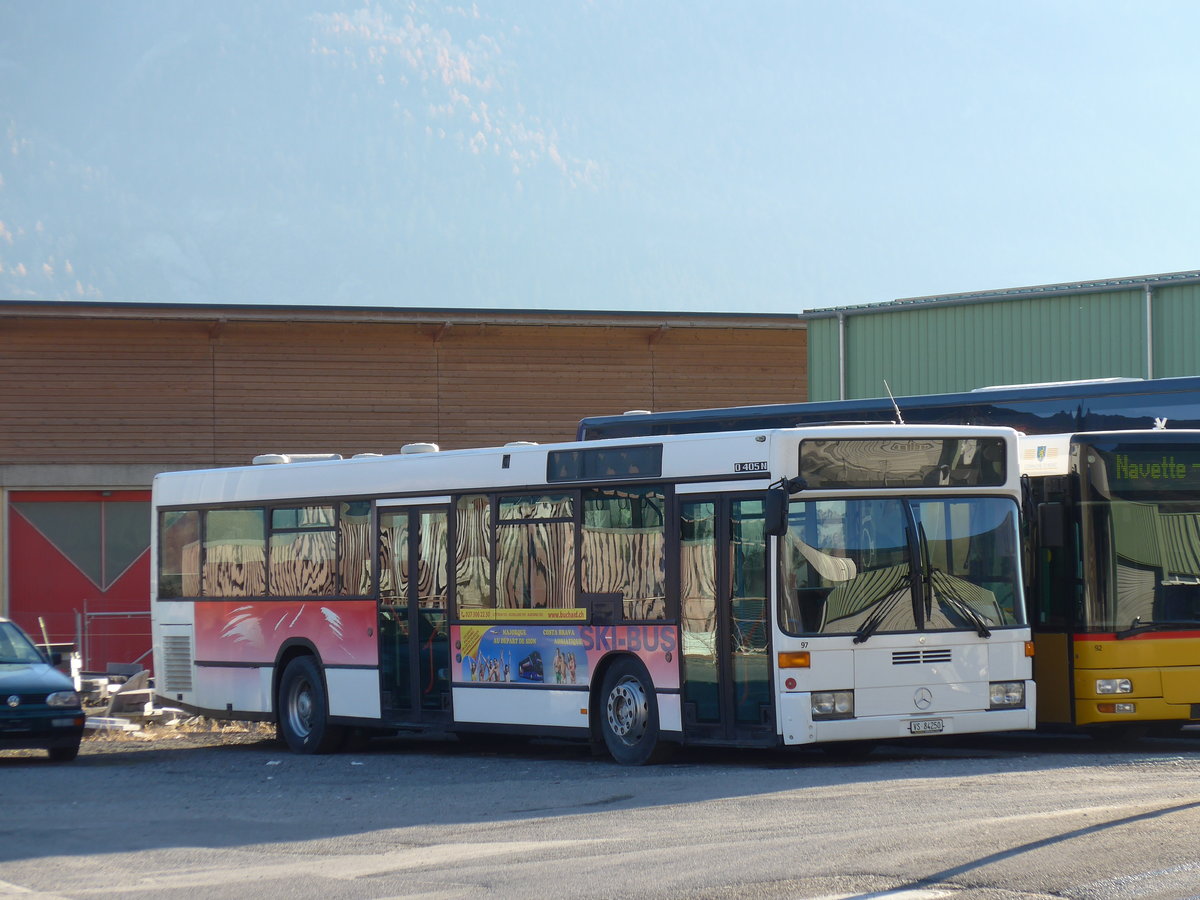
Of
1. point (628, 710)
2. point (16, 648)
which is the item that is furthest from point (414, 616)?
point (16, 648)

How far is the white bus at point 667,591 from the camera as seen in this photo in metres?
13.4

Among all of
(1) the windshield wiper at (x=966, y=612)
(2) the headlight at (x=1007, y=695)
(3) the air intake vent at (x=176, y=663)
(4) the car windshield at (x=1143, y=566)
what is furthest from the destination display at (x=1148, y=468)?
(3) the air intake vent at (x=176, y=663)

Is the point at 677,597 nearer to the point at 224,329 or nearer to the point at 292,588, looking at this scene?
the point at 292,588

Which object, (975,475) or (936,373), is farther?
(936,373)

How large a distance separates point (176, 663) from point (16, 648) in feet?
7.19

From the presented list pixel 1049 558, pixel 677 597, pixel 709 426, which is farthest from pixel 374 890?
pixel 709 426

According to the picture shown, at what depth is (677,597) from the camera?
1414 centimetres

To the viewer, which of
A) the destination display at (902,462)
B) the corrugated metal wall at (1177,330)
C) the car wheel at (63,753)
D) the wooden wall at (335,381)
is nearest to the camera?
the destination display at (902,462)

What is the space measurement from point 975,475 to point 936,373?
59.1 ft

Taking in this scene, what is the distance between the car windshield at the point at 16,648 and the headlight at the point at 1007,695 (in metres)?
9.91

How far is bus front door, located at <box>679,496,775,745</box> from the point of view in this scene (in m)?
13.4

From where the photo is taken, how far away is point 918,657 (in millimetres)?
13562

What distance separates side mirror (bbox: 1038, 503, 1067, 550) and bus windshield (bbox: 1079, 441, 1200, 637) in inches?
14.3

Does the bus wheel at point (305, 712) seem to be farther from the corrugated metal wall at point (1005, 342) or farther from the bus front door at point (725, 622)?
the corrugated metal wall at point (1005, 342)
